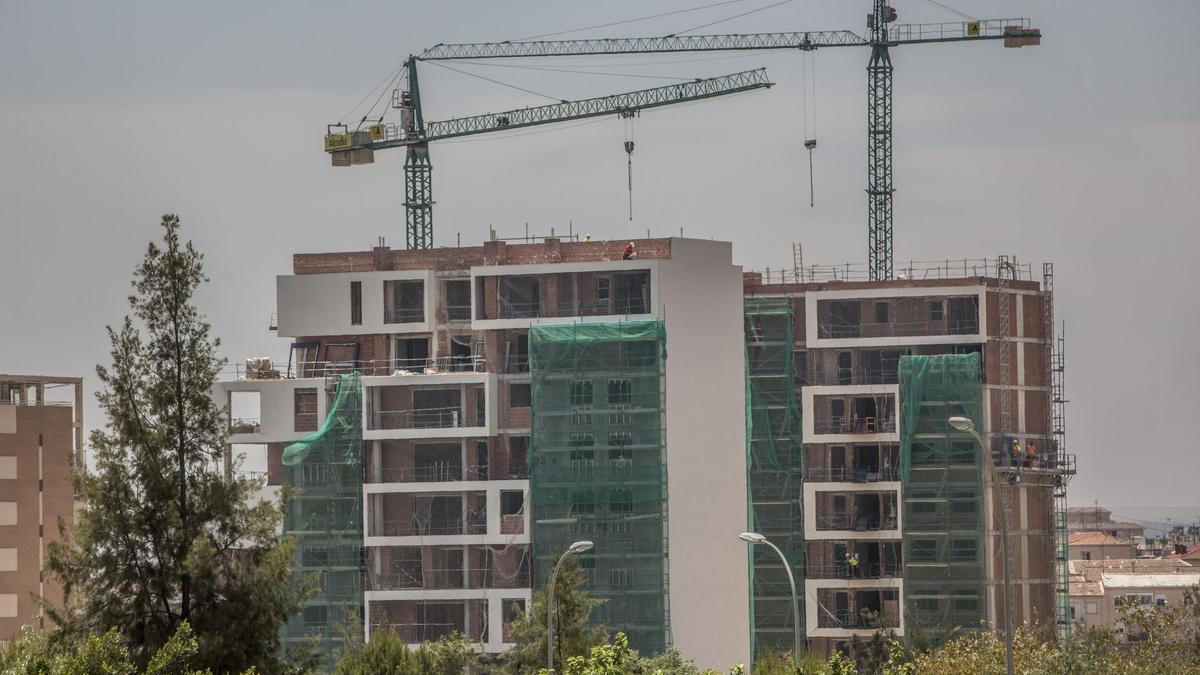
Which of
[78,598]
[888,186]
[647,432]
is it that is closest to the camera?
[78,598]

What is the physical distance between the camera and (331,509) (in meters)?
99.2

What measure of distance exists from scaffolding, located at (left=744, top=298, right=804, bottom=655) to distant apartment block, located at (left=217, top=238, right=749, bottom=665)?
5.46 meters

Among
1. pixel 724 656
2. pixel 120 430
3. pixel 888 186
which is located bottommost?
pixel 724 656

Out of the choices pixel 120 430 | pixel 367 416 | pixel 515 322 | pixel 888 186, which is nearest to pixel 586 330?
pixel 515 322

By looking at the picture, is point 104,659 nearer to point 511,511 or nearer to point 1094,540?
point 511,511

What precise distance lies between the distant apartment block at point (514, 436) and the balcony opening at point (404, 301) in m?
0.06

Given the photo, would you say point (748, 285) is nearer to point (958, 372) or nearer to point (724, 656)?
point (958, 372)

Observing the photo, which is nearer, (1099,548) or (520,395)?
(520,395)

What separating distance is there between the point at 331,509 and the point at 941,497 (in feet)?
91.9

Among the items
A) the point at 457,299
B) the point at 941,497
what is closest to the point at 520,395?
the point at 457,299

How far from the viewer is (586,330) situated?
98000 millimetres

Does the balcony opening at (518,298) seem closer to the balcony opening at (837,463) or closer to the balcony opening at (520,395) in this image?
the balcony opening at (520,395)

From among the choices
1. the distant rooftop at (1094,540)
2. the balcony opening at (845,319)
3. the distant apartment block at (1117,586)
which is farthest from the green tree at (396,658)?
the distant rooftop at (1094,540)

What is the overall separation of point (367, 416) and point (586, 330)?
10.4 m
